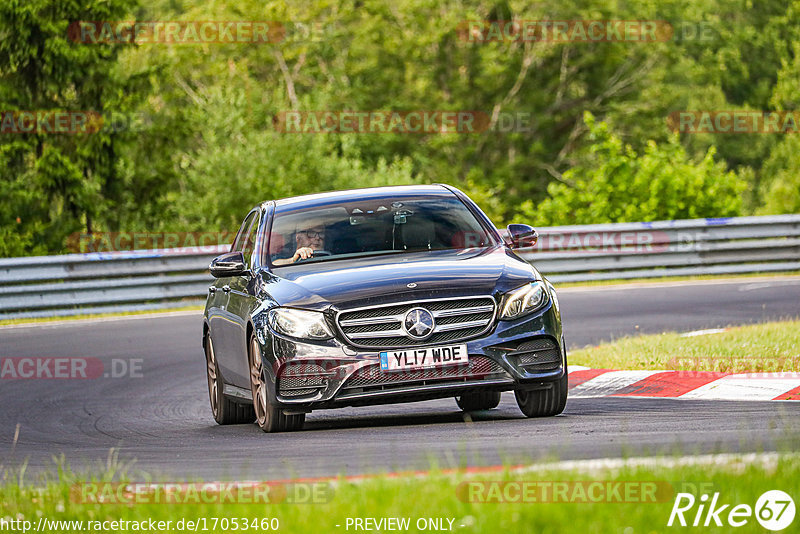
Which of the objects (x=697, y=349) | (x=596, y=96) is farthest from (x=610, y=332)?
(x=596, y=96)

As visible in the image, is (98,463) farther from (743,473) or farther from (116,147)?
(116,147)

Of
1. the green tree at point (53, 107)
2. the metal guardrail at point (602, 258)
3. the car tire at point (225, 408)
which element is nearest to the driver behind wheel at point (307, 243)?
the car tire at point (225, 408)

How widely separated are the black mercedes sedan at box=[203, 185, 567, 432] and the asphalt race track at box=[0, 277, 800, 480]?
26 cm

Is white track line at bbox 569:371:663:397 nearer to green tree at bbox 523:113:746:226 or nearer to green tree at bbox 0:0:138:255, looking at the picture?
green tree at bbox 523:113:746:226

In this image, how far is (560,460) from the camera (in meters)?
6.04

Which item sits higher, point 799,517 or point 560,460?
point 799,517

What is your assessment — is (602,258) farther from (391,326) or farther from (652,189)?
(391,326)

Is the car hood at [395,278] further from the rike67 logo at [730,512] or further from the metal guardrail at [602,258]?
the metal guardrail at [602,258]

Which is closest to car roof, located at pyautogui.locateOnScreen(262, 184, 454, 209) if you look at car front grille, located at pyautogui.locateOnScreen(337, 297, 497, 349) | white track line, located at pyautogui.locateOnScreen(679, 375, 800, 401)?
car front grille, located at pyautogui.locateOnScreen(337, 297, 497, 349)

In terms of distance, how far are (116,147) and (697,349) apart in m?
24.2

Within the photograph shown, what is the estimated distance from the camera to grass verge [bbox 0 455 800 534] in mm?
4500

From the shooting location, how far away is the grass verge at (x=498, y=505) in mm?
4500

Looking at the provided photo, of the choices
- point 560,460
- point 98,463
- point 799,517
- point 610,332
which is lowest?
point 610,332

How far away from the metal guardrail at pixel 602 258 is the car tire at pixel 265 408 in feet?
40.9
